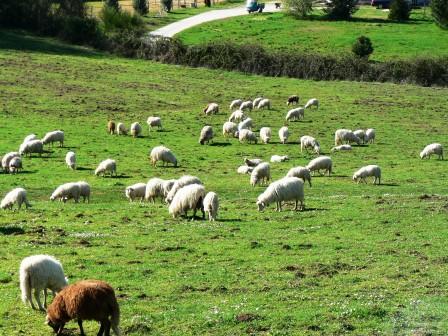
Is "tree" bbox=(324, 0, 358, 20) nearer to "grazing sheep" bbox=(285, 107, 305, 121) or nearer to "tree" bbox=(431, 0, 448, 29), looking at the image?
"tree" bbox=(431, 0, 448, 29)

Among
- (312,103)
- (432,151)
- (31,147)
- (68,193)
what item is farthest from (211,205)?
(312,103)

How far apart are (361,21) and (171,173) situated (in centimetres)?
7459

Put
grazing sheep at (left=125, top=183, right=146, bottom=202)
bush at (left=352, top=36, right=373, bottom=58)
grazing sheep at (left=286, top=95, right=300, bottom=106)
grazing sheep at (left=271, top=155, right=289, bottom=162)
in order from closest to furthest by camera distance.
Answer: grazing sheep at (left=125, top=183, right=146, bottom=202)
grazing sheep at (left=271, top=155, right=289, bottom=162)
grazing sheep at (left=286, top=95, right=300, bottom=106)
bush at (left=352, top=36, right=373, bottom=58)

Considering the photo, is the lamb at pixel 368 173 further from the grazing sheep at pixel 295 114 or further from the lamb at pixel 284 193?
the grazing sheep at pixel 295 114

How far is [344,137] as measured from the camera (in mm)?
48875

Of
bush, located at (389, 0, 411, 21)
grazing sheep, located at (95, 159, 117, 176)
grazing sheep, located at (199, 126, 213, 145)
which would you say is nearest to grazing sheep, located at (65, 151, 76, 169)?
grazing sheep, located at (95, 159, 117, 176)

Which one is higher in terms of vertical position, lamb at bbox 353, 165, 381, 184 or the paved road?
the paved road

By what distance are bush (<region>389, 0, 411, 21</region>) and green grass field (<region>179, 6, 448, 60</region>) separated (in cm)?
124

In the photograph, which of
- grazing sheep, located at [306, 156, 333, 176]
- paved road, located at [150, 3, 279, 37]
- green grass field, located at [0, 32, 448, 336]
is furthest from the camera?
paved road, located at [150, 3, 279, 37]

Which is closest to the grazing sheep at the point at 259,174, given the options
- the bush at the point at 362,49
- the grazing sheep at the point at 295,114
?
the grazing sheep at the point at 295,114

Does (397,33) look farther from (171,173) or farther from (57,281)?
(57,281)

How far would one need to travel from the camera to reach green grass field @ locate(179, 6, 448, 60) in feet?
304

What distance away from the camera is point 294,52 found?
84500 mm

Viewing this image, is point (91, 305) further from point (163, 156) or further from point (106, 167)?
point (163, 156)
